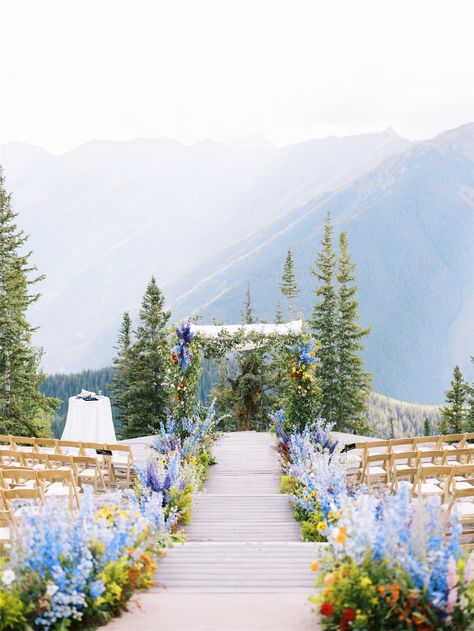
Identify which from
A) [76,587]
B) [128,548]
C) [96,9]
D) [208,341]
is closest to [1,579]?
[76,587]

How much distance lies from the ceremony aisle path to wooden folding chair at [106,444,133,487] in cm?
112

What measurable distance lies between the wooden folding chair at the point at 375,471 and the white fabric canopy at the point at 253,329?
4.43 metres

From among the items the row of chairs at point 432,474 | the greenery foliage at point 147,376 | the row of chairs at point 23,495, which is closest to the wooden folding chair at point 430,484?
the row of chairs at point 432,474

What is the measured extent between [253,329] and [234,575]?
30.8ft

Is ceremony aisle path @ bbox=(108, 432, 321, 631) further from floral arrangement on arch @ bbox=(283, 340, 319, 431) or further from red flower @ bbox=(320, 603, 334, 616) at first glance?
floral arrangement on arch @ bbox=(283, 340, 319, 431)

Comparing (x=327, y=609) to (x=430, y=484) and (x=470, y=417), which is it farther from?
(x=470, y=417)

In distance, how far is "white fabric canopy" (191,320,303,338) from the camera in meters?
13.8

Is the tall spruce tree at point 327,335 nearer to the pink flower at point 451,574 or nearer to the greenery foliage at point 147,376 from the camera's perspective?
the greenery foliage at point 147,376

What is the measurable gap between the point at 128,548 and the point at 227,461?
794 centimetres

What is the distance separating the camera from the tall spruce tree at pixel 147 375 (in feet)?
98.4

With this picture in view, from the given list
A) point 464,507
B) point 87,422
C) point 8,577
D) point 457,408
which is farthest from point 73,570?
point 457,408

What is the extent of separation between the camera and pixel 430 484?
829 centimetres

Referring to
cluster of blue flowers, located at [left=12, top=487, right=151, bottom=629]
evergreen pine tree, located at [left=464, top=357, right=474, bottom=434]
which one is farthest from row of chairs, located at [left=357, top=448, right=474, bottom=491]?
evergreen pine tree, located at [left=464, top=357, right=474, bottom=434]

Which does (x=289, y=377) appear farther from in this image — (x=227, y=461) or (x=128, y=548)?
(x=128, y=548)
